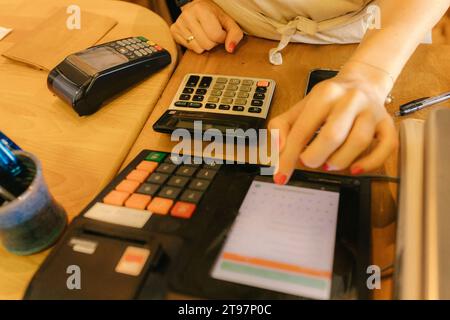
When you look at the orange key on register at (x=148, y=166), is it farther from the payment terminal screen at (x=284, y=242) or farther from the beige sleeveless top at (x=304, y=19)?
the beige sleeveless top at (x=304, y=19)

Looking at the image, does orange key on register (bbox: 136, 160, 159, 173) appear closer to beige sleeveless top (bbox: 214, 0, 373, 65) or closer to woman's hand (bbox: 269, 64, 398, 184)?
woman's hand (bbox: 269, 64, 398, 184)

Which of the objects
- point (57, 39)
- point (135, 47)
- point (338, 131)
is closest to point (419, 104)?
point (338, 131)

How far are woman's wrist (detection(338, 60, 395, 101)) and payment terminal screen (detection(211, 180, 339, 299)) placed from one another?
129 mm

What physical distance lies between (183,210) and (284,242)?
11 centimetres

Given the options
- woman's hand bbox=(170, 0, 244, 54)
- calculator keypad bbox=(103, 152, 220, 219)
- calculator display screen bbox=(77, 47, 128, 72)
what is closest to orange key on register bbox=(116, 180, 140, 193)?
calculator keypad bbox=(103, 152, 220, 219)

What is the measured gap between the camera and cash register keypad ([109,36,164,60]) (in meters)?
0.63

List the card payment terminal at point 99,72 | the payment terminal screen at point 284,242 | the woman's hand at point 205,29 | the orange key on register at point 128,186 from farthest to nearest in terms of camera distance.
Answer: the woman's hand at point 205,29 → the card payment terminal at point 99,72 → the orange key on register at point 128,186 → the payment terminal screen at point 284,242

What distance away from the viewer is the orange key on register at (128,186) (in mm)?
437

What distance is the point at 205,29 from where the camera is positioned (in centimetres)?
68

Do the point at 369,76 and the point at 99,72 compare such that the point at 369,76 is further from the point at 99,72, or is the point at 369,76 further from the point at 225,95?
the point at 99,72

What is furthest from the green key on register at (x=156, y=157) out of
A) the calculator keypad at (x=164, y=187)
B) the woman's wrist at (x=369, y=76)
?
the woman's wrist at (x=369, y=76)

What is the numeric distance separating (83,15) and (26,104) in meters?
0.28

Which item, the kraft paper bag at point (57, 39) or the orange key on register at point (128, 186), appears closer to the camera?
the orange key on register at point (128, 186)
